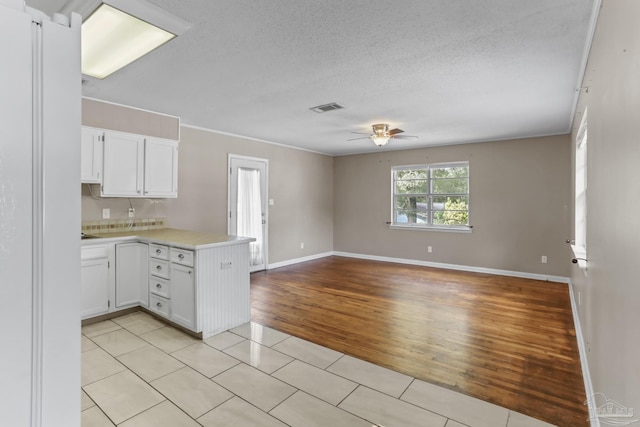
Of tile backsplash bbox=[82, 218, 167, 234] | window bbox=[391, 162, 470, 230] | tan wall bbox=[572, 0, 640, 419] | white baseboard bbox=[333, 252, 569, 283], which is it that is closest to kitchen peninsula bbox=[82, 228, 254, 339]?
tile backsplash bbox=[82, 218, 167, 234]

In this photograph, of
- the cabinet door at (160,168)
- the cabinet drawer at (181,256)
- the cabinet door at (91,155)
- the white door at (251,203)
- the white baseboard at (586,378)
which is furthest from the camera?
the white door at (251,203)

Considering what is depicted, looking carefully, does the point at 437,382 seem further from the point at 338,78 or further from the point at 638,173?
the point at 338,78

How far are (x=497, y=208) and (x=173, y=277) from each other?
17.7 feet

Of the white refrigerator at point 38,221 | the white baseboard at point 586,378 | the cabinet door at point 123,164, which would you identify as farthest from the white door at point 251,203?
the white refrigerator at point 38,221

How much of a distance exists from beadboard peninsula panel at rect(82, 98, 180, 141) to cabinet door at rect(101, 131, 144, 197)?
0.71 ft

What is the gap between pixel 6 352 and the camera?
18.9 inches

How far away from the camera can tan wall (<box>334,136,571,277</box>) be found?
5395mm

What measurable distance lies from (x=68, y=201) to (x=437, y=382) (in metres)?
2.59

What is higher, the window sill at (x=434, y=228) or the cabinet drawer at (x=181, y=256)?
the window sill at (x=434, y=228)

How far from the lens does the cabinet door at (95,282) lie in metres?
3.38

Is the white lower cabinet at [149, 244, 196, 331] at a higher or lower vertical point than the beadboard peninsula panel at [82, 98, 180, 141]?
lower

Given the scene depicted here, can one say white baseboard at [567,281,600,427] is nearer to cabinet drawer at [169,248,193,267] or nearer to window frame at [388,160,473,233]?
window frame at [388,160,473,233]

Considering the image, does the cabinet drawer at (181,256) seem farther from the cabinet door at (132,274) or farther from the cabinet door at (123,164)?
the cabinet door at (123,164)

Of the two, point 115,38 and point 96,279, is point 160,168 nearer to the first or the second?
point 96,279
